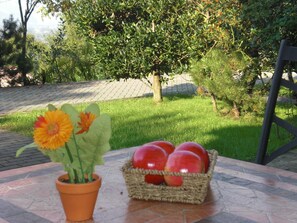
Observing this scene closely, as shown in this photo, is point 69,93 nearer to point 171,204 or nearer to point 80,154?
point 171,204

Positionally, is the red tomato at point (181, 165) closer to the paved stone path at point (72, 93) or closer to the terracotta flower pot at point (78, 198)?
the terracotta flower pot at point (78, 198)

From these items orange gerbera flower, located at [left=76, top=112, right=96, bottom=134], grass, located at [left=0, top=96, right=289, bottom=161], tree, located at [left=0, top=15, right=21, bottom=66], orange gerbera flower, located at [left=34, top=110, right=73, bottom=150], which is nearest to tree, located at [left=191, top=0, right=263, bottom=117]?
grass, located at [left=0, top=96, right=289, bottom=161]

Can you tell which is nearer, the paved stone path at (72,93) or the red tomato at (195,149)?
the red tomato at (195,149)

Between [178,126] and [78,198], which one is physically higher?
[78,198]

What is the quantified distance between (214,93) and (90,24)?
2.89m

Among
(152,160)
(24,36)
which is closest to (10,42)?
(24,36)

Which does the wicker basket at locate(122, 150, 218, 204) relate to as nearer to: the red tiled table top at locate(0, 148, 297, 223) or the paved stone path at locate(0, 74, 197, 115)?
the red tiled table top at locate(0, 148, 297, 223)

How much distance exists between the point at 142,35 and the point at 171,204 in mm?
7065

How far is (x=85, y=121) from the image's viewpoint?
156cm

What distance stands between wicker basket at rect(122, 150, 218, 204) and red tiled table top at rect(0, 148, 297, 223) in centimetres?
3

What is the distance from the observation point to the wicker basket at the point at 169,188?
1732 millimetres

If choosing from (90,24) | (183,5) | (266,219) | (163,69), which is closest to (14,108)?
(90,24)

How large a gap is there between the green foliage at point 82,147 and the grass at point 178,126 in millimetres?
4086

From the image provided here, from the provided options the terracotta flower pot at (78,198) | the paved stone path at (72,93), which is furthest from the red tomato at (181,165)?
the paved stone path at (72,93)
